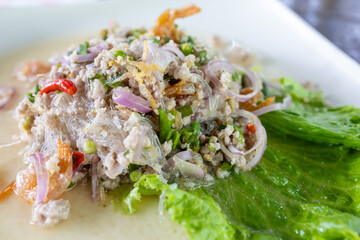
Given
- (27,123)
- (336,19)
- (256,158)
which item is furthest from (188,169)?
(336,19)

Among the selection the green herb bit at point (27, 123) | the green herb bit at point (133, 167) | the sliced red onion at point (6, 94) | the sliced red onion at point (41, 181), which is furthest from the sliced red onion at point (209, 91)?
the sliced red onion at point (6, 94)

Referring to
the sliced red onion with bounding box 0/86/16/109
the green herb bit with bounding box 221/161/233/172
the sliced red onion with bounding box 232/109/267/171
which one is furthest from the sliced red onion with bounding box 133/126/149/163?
the sliced red onion with bounding box 0/86/16/109

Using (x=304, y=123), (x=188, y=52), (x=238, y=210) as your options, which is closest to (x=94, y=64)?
(x=188, y=52)

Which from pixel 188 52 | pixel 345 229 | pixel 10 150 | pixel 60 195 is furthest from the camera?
pixel 10 150

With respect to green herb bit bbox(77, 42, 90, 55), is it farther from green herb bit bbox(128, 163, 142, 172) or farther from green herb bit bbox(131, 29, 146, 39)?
green herb bit bbox(128, 163, 142, 172)

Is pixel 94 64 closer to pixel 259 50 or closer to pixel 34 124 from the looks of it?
pixel 34 124

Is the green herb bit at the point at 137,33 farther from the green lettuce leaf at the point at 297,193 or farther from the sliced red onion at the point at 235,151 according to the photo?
the green lettuce leaf at the point at 297,193
